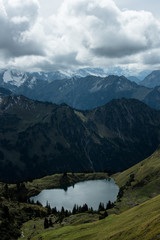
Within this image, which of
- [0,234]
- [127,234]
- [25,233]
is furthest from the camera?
[25,233]

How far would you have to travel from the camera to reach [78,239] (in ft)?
337

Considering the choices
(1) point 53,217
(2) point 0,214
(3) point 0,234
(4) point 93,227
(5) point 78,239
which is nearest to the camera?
(5) point 78,239

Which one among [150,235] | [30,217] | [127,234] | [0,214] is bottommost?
[30,217]

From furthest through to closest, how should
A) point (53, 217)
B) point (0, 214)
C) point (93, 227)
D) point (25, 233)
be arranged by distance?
point (53, 217)
point (0, 214)
point (25, 233)
point (93, 227)

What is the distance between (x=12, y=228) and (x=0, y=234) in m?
21.4

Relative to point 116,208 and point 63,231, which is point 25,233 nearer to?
point 63,231

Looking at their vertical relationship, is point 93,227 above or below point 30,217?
above

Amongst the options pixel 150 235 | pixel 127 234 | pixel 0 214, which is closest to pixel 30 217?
pixel 0 214

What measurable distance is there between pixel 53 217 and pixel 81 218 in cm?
4346

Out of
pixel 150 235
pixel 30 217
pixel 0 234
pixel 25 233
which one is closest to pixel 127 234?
pixel 150 235

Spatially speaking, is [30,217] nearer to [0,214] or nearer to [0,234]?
[0,214]

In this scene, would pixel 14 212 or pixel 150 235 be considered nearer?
pixel 150 235

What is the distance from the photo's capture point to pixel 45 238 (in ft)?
401

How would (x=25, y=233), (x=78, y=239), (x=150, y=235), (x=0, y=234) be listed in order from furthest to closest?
(x=25, y=233), (x=0, y=234), (x=78, y=239), (x=150, y=235)
